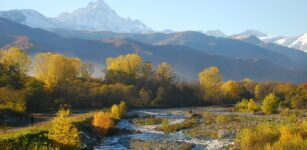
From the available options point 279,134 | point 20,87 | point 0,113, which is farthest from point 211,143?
point 20,87

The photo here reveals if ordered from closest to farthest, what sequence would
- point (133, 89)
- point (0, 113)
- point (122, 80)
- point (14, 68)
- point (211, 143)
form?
point (211, 143), point (0, 113), point (14, 68), point (133, 89), point (122, 80)

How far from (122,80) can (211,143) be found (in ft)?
264

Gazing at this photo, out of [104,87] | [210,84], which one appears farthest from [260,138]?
[210,84]

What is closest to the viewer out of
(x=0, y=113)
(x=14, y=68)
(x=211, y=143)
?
(x=211, y=143)

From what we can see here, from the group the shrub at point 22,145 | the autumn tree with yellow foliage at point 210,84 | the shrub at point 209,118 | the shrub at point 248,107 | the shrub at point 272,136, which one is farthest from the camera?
the autumn tree with yellow foliage at point 210,84

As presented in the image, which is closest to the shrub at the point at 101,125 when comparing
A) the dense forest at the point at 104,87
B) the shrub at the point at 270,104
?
the dense forest at the point at 104,87

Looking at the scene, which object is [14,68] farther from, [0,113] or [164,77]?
[164,77]

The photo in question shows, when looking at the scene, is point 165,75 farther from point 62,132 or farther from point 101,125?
point 62,132

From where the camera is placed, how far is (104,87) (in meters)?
95.7

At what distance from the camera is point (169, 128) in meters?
48.0

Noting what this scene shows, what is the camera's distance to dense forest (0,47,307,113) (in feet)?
219

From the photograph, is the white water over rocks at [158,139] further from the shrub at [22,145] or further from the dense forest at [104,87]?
the dense forest at [104,87]

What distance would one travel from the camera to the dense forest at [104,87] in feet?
219

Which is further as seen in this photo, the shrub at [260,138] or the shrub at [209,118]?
the shrub at [209,118]
